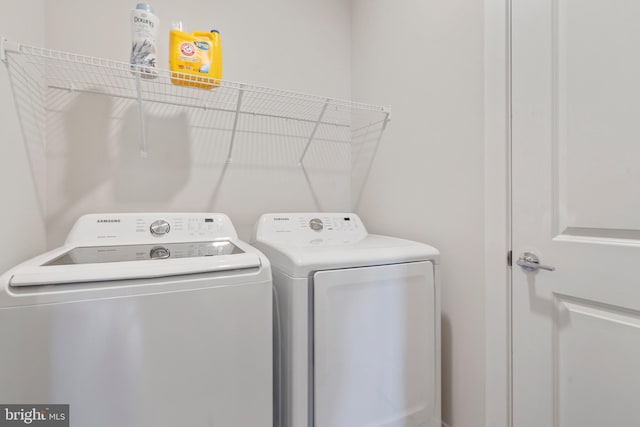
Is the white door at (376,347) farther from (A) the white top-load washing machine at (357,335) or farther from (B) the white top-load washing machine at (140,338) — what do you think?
(B) the white top-load washing machine at (140,338)

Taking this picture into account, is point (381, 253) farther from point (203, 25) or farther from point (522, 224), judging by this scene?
point (203, 25)

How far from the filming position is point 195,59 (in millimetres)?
1368

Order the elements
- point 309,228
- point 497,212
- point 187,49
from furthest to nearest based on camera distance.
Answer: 1. point 309,228
2. point 187,49
3. point 497,212

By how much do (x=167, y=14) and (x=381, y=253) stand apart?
1.69m

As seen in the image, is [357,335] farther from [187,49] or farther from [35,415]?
[187,49]

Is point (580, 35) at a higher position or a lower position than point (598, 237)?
higher

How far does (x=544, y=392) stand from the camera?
3.55ft

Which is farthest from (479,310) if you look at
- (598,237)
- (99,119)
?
(99,119)

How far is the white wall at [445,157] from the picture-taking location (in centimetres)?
130

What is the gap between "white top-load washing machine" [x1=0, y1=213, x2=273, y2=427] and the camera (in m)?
0.76

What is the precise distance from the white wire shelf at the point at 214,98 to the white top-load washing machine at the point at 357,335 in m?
0.88

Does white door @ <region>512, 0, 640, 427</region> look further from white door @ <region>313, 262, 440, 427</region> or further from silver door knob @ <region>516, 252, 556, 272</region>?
white door @ <region>313, 262, 440, 427</region>

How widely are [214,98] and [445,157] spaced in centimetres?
132

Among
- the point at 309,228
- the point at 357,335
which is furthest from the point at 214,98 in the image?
the point at 357,335
